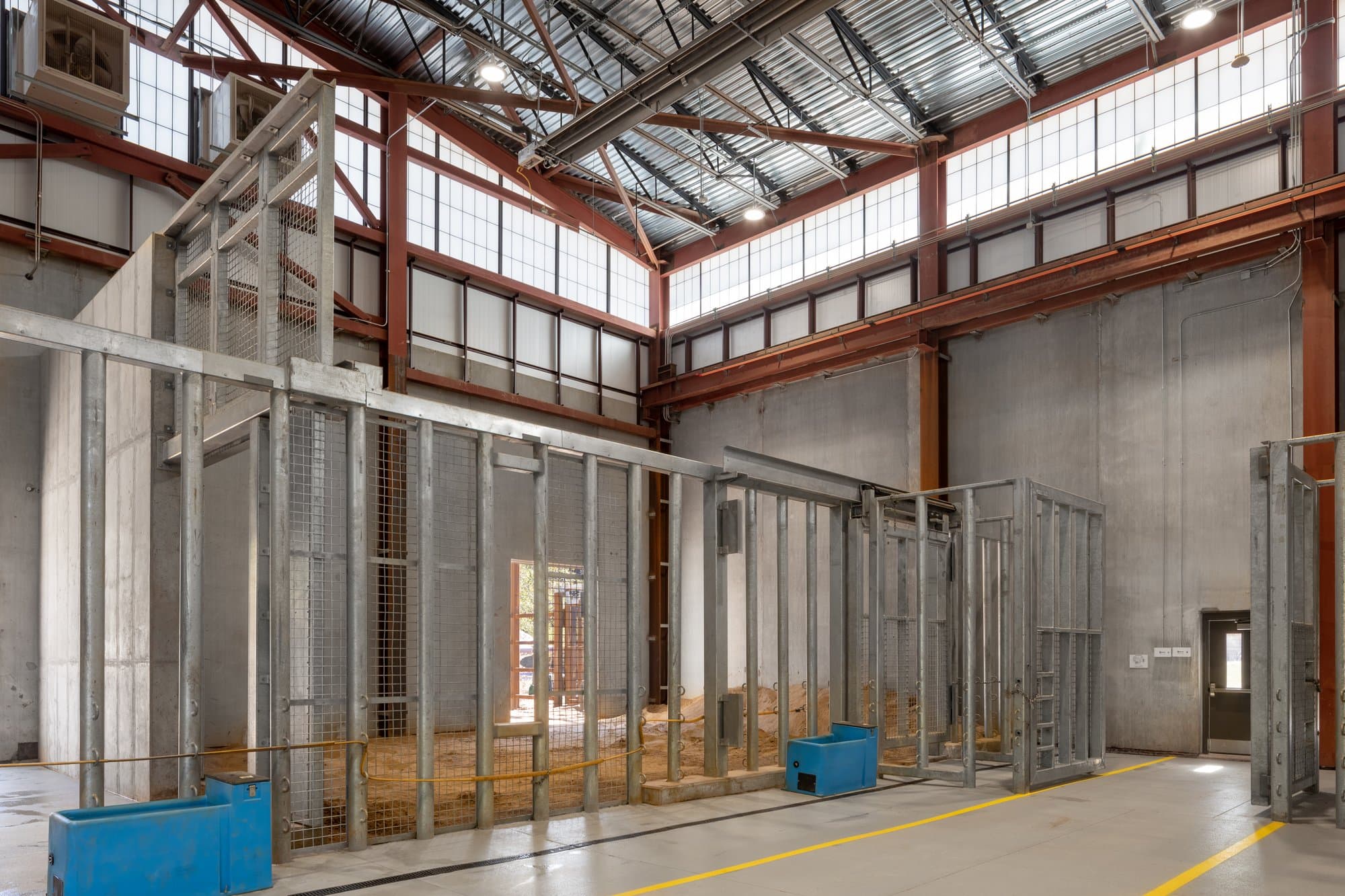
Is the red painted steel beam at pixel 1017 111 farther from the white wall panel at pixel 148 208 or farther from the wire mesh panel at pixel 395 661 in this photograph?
the white wall panel at pixel 148 208

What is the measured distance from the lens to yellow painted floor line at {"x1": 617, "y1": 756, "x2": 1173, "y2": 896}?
8.11 metres

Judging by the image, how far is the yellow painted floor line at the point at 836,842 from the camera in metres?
8.11

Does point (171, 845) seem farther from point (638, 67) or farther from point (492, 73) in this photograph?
point (638, 67)

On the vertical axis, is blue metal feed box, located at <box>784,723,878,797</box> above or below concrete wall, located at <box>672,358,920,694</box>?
below

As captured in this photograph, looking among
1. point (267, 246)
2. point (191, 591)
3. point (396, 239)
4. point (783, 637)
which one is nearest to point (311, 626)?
point (191, 591)

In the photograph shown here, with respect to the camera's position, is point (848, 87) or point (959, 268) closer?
point (848, 87)

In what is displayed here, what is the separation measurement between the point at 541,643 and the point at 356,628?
240cm

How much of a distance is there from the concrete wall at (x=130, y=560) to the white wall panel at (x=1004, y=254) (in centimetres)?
1609

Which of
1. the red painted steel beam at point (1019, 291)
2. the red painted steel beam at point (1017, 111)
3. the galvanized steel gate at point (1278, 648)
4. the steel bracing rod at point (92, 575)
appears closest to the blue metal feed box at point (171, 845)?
the steel bracing rod at point (92, 575)

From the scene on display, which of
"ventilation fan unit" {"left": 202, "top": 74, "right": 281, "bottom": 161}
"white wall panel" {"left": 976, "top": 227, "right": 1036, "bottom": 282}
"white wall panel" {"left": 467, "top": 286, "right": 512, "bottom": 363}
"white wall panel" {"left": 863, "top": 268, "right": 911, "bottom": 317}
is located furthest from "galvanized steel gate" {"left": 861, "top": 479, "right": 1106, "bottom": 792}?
"white wall panel" {"left": 467, "top": 286, "right": 512, "bottom": 363}

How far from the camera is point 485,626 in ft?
34.5

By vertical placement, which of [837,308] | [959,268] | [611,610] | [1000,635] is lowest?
[611,610]

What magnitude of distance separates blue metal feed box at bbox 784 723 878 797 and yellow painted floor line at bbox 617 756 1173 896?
5.45 feet

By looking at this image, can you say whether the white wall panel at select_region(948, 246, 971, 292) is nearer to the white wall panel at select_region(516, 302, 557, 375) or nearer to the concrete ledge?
the white wall panel at select_region(516, 302, 557, 375)
